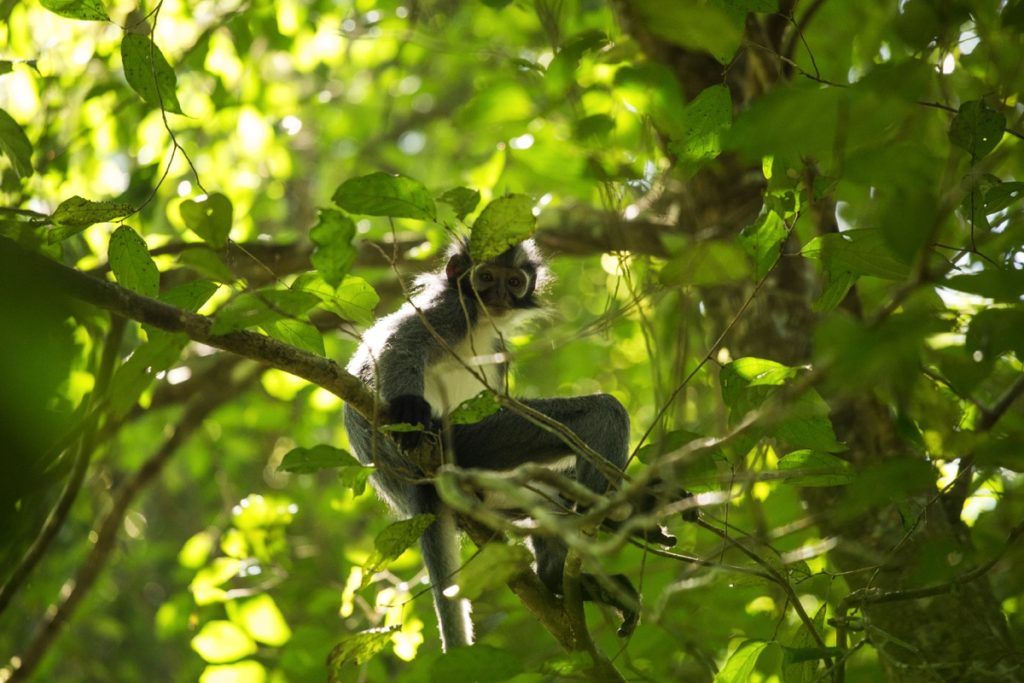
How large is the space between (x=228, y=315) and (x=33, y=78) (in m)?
3.60

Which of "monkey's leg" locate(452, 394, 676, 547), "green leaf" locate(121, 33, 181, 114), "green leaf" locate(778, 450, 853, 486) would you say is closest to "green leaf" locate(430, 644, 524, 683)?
"green leaf" locate(778, 450, 853, 486)

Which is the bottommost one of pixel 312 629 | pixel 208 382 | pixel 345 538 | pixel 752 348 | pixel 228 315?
pixel 345 538

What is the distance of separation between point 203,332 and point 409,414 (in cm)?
121

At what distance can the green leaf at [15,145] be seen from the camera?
278 centimetres

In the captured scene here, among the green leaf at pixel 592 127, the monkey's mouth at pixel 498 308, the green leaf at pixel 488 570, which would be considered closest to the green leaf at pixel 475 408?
the green leaf at pixel 488 570

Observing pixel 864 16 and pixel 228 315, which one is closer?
pixel 228 315

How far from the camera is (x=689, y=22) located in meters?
1.98

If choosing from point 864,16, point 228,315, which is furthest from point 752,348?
point 228,315

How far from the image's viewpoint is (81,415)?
8.34 ft

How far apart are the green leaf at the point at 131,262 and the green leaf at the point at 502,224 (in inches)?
35.7

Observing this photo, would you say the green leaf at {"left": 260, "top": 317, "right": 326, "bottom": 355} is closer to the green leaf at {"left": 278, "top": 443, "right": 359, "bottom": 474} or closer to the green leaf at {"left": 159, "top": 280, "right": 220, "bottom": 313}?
the green leaf at {"left": 159, "top": 280, "right": 220, "bottom": 313}

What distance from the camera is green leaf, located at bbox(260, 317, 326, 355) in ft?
9.14

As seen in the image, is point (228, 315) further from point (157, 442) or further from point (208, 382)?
point (157, 442)

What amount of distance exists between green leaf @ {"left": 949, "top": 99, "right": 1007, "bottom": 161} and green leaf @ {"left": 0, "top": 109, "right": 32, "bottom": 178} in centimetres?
265
